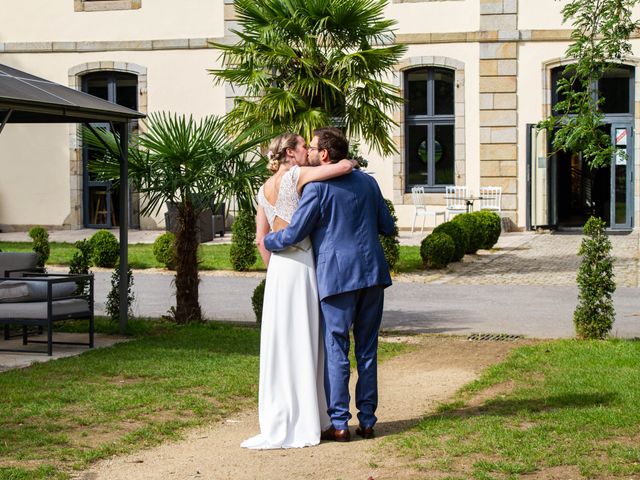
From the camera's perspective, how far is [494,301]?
555 inches

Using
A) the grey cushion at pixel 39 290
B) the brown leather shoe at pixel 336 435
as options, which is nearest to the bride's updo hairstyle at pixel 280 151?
the brown leather shoe at pixel 336 435

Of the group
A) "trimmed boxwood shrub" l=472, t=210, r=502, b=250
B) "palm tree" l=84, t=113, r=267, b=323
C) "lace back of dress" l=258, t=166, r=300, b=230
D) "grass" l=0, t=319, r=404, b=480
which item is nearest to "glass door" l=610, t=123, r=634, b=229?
"trimmed boxwood shrub" l=472, t=210, r=502, b=250

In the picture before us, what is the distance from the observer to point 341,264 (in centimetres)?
671

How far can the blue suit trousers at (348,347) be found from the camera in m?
6.73

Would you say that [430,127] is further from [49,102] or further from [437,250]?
[49,102]

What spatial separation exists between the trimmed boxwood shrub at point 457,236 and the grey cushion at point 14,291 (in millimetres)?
8780

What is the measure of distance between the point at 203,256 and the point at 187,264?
7567mm

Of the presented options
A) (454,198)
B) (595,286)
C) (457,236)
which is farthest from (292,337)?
(454,198)

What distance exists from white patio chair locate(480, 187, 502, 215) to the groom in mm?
17747

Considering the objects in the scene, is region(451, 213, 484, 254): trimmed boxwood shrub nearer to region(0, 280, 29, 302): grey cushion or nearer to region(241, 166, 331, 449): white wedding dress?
region(0, 280, 29, 302): grey cushion

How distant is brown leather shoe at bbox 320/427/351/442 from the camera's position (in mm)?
6749

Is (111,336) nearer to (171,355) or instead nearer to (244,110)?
(171,355)

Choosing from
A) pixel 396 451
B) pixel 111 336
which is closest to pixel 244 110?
pixel 111 336

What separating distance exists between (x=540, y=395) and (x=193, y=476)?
9.16ft
